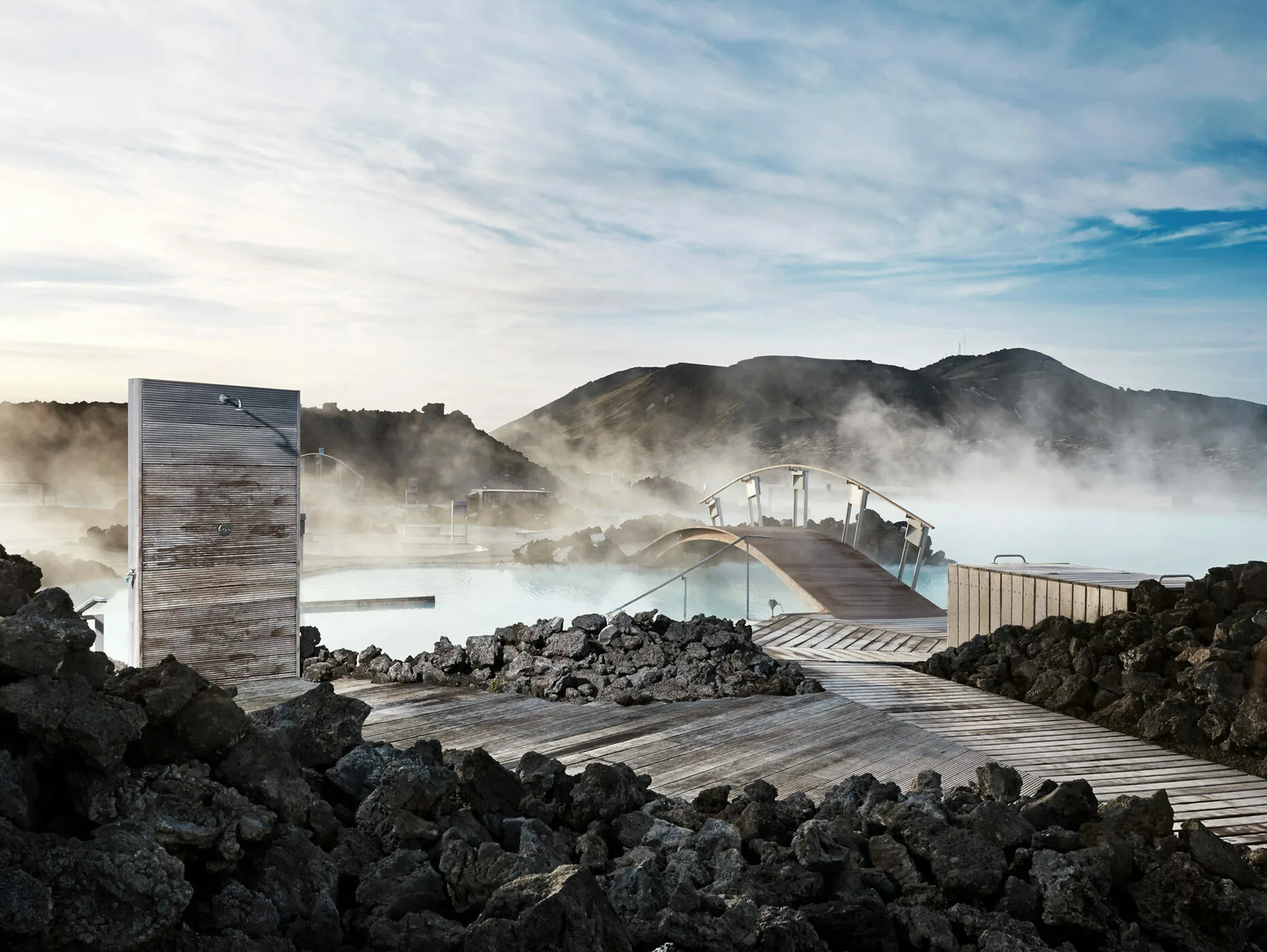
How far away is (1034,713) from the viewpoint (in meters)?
5.64

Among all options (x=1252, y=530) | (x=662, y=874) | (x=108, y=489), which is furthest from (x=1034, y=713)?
(x=108, y=489)

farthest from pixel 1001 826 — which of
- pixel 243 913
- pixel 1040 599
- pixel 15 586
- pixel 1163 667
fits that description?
pixel 1040 599

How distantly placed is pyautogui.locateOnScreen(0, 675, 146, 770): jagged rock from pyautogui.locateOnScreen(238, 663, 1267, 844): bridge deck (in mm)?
2322

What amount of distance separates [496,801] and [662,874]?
24.3 inches

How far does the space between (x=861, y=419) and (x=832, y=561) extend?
47638 millimetres

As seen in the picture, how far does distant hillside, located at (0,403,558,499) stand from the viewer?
131 feet

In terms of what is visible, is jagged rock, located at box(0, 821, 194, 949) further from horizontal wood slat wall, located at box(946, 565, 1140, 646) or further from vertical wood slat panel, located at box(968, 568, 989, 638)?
vertical wood slat panel, located at box(968, 568, 989, 638)

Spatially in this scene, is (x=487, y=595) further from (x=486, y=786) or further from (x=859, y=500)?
(x=486, y=786)

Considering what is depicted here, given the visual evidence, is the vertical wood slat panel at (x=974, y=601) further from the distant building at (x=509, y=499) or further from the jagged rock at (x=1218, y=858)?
the distant building at (x=509, y=499)

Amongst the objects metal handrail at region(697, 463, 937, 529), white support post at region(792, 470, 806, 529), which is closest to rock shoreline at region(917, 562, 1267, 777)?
metal handrail at region(697, 463, 937, 529)

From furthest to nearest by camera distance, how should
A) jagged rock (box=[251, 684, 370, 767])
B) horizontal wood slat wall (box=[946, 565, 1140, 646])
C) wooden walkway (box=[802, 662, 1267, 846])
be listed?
horizontal wood slat wall (box=[946, 565, 1140, 646]), wooden walkway (box=[802, 662, 1267, 846]), jagged rock (box=[251, 684, 370, 767])

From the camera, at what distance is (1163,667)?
553 cm

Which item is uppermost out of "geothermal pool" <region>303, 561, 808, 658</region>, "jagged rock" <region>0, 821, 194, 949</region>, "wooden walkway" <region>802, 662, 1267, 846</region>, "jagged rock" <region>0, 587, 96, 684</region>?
"jagged rock" <region>0, 587, 96, 684</region>

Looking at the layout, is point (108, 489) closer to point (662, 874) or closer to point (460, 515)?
point (460, 515)
